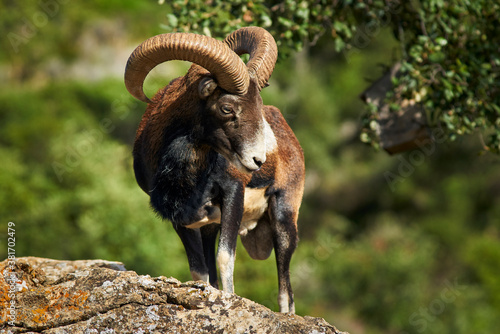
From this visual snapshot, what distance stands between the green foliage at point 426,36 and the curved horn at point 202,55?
3.21 m

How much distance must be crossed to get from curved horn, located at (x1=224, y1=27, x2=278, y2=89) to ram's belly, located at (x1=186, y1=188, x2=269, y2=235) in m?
1.41

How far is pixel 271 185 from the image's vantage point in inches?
400

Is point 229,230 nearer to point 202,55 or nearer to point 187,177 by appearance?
point 187,177

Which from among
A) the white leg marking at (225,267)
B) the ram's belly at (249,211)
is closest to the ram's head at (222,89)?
the ram's belly at (249,211)

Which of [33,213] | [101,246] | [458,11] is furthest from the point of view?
[33,213]

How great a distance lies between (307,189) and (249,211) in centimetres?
5240

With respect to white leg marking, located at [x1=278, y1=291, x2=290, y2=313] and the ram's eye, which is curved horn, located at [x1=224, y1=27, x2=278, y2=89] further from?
white leg marking, located at [x1=278, y1=291, x2=290, y2=313]

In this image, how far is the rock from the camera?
305 inches

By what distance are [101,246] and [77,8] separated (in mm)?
34698

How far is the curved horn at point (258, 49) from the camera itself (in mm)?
9289

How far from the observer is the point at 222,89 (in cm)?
893

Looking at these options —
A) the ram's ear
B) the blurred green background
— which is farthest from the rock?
the blurred green background

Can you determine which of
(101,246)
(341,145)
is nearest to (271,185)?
(101,246)

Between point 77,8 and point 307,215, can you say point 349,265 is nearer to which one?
point 307,215
